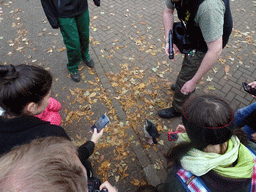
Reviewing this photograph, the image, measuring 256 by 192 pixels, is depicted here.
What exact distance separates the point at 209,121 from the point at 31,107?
1.66 m

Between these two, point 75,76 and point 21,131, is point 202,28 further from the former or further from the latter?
point 75,76

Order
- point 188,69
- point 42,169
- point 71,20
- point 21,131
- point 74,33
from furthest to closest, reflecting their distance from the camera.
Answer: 1. point 74,33
2. point 71,20
3. point 188,69
4. point 21,131
5. point 42,169

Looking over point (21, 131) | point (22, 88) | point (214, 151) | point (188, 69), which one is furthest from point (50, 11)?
point (214, 151)

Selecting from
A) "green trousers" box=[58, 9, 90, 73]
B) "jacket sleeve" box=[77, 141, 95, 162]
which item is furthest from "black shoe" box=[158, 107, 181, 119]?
"green trousers" box=[58, 9, 90, 73]

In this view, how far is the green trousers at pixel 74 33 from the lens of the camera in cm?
297

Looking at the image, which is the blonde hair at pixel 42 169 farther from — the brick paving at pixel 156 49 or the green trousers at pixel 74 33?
the green trousers at pixel 74 33

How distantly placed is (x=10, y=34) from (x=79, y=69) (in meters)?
2.99

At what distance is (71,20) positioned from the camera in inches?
117

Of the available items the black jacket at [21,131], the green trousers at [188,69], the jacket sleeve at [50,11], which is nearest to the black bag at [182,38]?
the green trousers at [188,69]

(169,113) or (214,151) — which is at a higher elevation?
(214,151)

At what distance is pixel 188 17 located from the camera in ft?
6.18

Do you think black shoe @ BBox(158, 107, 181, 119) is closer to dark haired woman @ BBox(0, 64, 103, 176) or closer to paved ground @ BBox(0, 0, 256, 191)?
paved ground @ BBox(0, 0, 256, 191)

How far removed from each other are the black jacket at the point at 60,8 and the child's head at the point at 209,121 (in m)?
2.76

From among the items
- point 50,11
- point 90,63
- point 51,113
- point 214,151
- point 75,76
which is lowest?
point 75,76
